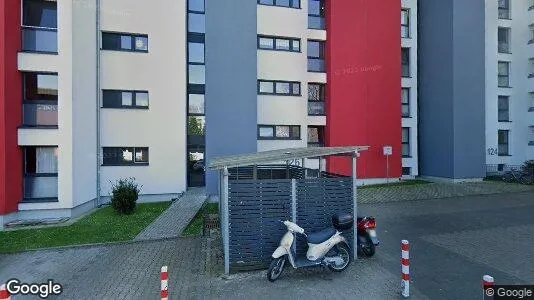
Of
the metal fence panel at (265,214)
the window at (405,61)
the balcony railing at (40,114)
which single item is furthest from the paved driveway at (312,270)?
the window at (405,61)

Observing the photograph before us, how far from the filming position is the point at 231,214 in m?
5.83

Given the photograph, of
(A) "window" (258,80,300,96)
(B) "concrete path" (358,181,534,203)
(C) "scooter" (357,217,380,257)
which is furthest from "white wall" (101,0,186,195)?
(C) "scooter" (357,217,380,257)

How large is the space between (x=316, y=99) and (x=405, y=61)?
7.42 m

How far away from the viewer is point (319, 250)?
5754 mm

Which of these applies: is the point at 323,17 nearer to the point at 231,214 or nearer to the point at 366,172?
the point at 366,172

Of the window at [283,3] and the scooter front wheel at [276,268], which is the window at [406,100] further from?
the scooter front wheel at [276,268]

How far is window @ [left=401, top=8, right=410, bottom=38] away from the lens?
19656 mm

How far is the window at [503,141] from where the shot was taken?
2091 cm

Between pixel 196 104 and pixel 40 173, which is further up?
pixel 196 104

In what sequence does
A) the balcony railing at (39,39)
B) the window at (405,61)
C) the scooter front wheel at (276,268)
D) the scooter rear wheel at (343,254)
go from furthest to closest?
the window at (405,61) < the balcony railing at (39,39) < the scooter rear wheel at (343,254) < the scooter front wheel at (276,268)

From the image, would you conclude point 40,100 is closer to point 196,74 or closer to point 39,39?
point 39,39

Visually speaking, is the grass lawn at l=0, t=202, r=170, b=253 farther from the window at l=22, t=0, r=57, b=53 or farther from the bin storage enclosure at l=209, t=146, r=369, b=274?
the window at l=22, t=0, r=57, b=53

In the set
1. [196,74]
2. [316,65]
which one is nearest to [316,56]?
[316,65]

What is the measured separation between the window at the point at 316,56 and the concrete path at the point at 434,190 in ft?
23.1
